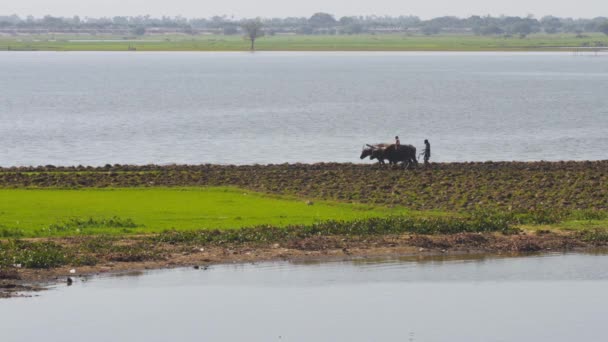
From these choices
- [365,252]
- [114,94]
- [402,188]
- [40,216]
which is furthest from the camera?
[114,94]

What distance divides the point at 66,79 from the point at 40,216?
13531cm

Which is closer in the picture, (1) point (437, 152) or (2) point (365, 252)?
(2) point (365, 252)

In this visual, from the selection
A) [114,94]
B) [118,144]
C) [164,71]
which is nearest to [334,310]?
[118,144]

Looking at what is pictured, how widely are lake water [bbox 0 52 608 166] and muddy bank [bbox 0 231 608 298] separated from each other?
28624mm

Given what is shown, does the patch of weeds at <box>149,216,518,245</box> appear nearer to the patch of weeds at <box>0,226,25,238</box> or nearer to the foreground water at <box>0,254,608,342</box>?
the foreground water at <box>0,254,608,342</box>

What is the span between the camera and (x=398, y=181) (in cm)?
4234

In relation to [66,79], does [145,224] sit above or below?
above

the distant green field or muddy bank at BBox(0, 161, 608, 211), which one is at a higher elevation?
the distant green field

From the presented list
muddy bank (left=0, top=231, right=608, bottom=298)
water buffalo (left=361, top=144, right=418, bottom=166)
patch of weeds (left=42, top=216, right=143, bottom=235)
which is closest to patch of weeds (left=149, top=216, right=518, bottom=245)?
muddy bank (left=0, top=231, right=608, bottom=298)

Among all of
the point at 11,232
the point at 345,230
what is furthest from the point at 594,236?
the point at 11,232

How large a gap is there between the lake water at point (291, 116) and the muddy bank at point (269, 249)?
28.6 metres

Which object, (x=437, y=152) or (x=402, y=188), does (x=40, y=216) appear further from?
(x=437, y=152)

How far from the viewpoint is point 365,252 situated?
98.4ft

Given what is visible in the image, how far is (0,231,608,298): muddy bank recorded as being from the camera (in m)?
27.2
